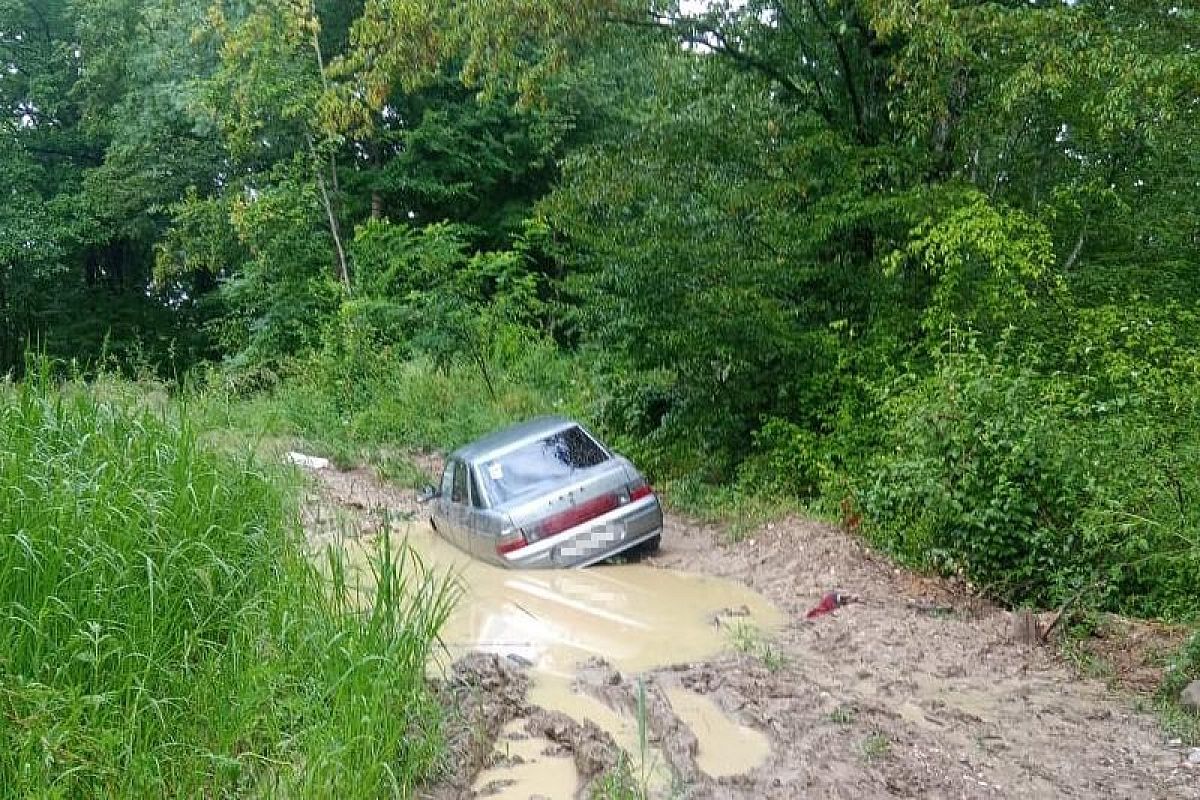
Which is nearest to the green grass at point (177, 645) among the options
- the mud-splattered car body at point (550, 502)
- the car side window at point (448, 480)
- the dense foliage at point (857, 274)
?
the mud-splattered car body at point (550, 502)

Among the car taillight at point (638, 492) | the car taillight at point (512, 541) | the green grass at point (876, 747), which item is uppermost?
the car taillight at point (638, 492)

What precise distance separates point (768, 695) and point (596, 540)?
356 centimetres

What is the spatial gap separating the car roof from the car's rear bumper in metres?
1.24

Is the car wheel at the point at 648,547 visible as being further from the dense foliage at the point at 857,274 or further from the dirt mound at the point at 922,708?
the dense foliage at the point at 857,274

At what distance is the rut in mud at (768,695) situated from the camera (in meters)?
4.94

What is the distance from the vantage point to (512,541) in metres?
9.29

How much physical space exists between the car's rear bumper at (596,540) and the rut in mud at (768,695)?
179mm

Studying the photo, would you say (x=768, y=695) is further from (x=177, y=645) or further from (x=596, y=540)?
(x=596, y=540)

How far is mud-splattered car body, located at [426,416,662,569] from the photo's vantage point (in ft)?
30.6

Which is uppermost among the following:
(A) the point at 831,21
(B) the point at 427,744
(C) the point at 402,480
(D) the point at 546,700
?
(A) the point at 831,21

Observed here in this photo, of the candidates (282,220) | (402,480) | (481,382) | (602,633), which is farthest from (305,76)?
(602,633)

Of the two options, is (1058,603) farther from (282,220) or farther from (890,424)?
(282,220)

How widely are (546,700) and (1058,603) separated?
13.4ft

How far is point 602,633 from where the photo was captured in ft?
25.1
